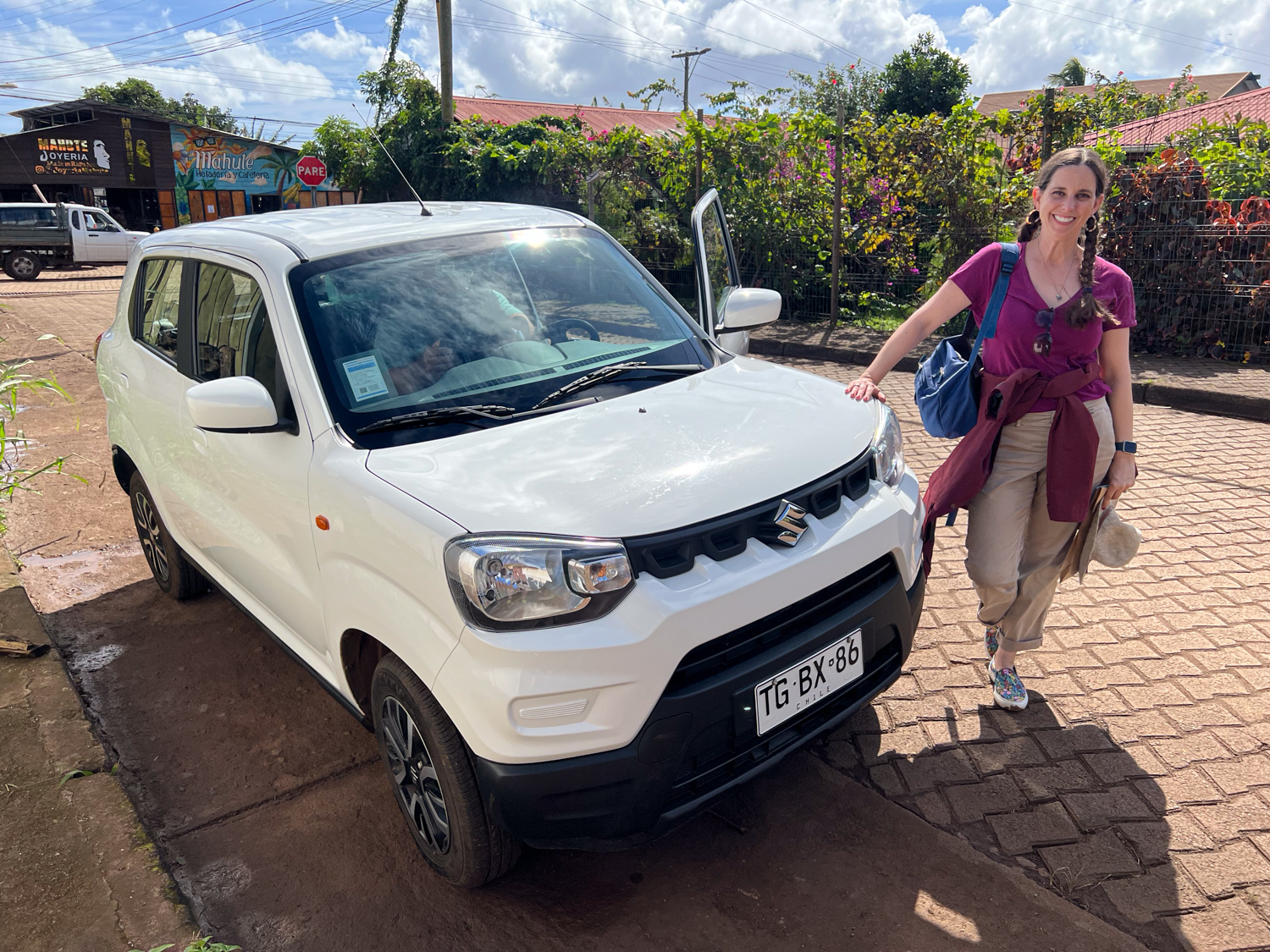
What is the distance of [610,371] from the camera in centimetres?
309

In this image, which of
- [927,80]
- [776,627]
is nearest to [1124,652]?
[776,627]

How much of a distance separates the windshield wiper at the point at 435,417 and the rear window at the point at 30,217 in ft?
94.3

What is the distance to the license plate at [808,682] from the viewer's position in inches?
93.5

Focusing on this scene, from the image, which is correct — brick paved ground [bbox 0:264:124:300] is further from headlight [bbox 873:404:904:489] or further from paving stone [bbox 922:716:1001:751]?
paving stone [bbox 922:716:1001:751]

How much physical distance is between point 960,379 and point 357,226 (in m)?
2.24

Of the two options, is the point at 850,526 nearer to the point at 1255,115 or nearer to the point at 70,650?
the point at 70,650

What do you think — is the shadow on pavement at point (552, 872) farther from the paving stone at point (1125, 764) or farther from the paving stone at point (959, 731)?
the paving stone at point (1125, 764)

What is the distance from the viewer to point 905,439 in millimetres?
7008

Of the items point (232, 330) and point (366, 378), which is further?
point (232, 330)

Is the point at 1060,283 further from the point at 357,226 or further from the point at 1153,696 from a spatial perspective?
the point at 357,226

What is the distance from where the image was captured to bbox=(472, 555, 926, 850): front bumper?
2166 mm

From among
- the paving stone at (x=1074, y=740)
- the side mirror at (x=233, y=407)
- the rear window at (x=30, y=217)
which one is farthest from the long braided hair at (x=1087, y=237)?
the rear window at (x=30, y=217)

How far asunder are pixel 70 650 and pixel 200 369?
5.41ft

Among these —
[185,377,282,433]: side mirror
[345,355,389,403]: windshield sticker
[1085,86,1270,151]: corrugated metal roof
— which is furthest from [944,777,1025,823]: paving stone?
[1085,86,1270,151]: corrugated metal roof
